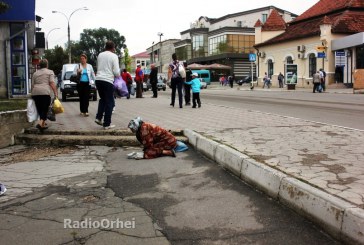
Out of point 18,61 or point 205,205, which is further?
point 18,61

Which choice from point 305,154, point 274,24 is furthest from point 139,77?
point 274,24

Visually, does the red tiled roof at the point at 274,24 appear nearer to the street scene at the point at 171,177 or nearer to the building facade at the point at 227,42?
the building facade at the point at 227,42

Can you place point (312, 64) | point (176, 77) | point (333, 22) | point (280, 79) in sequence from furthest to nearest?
point (280, 79) → point (312, 64) → point (333, 22) → point (176, 77)

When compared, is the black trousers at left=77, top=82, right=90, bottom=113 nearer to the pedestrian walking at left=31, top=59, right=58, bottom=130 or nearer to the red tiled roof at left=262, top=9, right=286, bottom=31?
the pedestrian walking at left=31, top=59, right=58, bottom=130

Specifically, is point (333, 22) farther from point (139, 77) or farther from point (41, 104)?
point (41, 104)

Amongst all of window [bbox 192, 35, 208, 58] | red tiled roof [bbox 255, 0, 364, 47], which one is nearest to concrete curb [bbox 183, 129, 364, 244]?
red tiled roof [bbox 255, 0, 364, 47]

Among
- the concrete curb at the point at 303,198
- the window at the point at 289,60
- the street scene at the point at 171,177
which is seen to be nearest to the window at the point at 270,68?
the window at the point at 289,60

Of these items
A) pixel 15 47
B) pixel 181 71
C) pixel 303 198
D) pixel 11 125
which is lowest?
pixel 303 198

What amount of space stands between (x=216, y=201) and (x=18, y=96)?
54.8 ft

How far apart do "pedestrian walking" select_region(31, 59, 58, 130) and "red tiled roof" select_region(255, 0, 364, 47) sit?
104 feet

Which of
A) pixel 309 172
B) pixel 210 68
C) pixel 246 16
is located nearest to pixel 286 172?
pixel 309 172

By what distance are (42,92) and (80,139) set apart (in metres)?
1.51

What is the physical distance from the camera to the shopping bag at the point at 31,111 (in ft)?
28.5

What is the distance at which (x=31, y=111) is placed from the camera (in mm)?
8750
